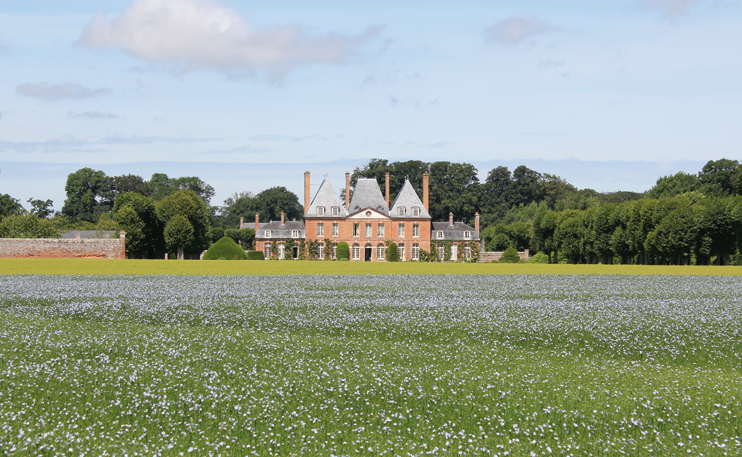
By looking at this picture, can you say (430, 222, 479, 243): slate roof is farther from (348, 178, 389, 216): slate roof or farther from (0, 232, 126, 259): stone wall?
(0, 232, 126, 259): stone wall

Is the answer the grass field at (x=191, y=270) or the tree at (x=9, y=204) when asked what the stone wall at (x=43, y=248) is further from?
the tree at (x=9, y=204)

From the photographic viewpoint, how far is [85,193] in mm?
120125

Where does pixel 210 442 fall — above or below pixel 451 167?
below

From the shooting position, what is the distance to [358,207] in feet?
274

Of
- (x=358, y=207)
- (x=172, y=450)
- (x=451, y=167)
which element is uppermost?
(x=451, y=167)

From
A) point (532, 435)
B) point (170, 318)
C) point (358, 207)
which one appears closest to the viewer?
point (532, 435)

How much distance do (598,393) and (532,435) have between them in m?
2.17

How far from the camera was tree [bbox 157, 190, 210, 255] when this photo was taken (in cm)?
7485

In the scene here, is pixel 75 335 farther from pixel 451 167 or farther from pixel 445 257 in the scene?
pixel 451 167

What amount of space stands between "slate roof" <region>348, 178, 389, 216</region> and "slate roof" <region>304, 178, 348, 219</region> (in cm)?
165

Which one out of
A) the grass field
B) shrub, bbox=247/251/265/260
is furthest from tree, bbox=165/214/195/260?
the grass field

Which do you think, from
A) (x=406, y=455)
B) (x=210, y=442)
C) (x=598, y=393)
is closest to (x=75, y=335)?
(x=210, y=442)

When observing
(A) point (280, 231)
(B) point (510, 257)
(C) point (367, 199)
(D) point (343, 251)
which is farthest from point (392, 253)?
(A) point (280, 231)

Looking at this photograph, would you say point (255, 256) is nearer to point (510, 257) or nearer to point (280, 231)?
point (280, 231)
